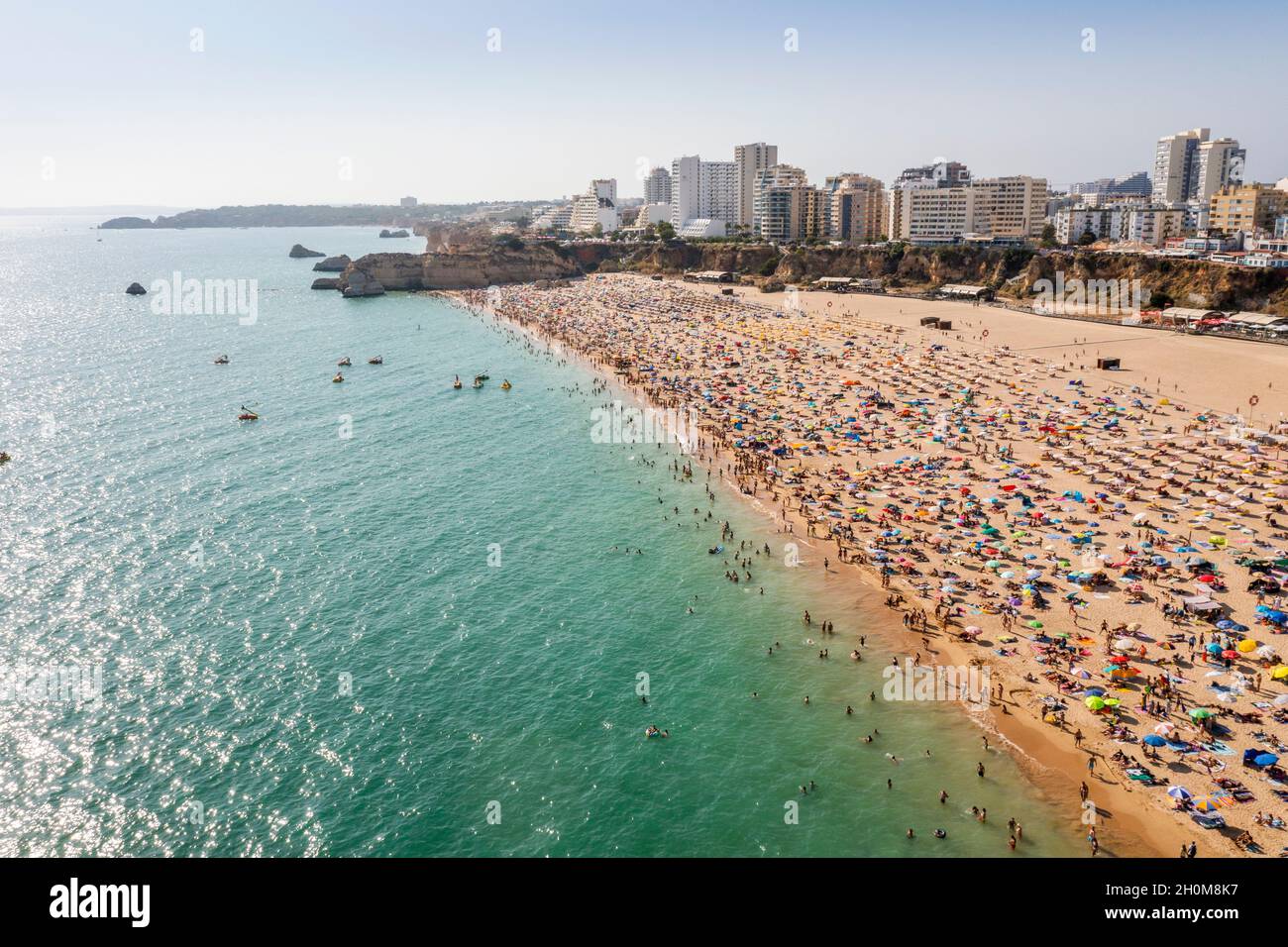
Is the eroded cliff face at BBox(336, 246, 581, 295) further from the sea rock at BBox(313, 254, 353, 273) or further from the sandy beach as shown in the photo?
the sandy beach

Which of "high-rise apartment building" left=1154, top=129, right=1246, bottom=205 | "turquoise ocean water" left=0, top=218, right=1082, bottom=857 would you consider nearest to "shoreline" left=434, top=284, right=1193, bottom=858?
"turquoise ocean water" left=0, top=218, right=1082, bottom=857

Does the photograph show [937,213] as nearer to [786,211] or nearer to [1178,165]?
[786,211]

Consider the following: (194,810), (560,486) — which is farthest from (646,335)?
(194,810)

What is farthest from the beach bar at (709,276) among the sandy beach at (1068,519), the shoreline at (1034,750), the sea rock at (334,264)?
the shoreline at (1034,750)

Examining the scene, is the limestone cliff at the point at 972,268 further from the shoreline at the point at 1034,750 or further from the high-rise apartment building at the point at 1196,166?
the high-rise apartment building at the point at 1196,166

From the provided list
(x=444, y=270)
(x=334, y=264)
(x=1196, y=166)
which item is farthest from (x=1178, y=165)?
(x=334, y=264)
